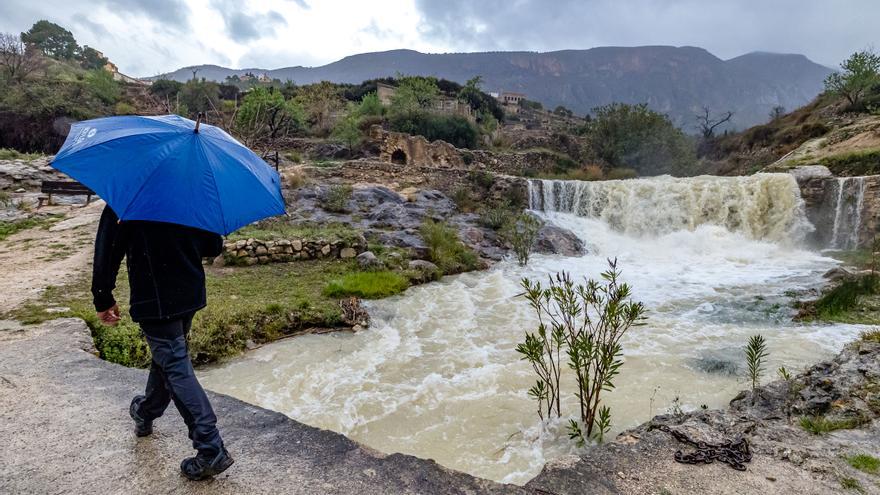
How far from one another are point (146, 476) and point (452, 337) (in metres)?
4.24

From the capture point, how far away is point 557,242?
525 inches

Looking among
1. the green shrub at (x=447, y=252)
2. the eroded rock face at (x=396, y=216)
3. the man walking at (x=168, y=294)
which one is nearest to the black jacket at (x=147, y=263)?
the man walking at (x=168, y=294)

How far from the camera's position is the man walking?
190cm

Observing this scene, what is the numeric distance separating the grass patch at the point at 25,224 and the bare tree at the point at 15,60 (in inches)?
994

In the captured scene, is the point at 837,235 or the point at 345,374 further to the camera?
the point at 837,235

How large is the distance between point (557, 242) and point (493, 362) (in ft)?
29.3

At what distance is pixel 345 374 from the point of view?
468 cm

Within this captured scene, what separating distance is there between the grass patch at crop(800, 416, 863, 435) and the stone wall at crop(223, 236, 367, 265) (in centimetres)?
797

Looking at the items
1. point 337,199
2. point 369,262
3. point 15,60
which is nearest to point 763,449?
point 369,262

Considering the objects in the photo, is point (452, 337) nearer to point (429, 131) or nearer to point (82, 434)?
point (82, 434)

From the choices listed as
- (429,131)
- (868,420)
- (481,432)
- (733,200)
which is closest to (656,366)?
(868,420)

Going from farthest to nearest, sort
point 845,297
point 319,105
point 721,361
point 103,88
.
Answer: point 319,105 → point 103,88 → point 845,297 → point 721,361

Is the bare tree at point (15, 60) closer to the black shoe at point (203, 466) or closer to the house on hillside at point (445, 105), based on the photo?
the house on hillside at point (445, 105)

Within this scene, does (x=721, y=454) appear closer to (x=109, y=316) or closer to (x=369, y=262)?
(x=109, y=316)
